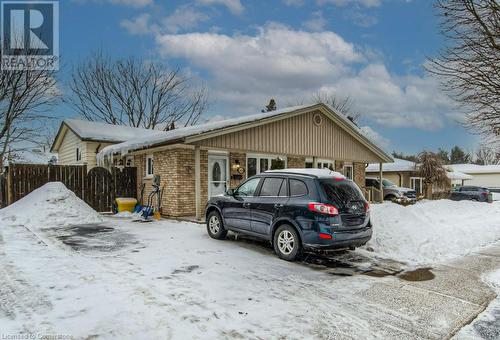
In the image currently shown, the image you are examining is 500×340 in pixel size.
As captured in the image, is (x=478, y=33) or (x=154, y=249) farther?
(x=478, y=33)

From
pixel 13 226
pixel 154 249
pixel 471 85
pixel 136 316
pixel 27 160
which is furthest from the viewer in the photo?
pixel 27 160

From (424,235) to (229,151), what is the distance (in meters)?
7.51

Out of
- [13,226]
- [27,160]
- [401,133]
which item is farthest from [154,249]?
[401,133]

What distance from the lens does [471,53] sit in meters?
8.54

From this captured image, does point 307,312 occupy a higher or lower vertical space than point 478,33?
lower

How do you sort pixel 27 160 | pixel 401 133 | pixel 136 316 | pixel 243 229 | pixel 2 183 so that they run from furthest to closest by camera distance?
pixel 401 133, pixel 27 160, pixel 2 183, pixel 243 229, pixel 136 316

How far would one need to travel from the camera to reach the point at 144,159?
14.8m

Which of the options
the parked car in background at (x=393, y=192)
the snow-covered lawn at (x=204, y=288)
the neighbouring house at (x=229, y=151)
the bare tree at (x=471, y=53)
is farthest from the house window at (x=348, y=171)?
the snow-covered lawn at (x=204, y=288)

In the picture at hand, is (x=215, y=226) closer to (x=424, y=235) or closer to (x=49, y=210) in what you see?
(x=424, y=235)

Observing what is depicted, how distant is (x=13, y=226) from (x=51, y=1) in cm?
1009

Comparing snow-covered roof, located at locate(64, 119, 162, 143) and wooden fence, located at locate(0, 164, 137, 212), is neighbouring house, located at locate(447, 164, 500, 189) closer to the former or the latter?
snow-covered roof, located at locate(64, 119, 162, 143)

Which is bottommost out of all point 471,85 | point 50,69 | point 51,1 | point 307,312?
point 307,312

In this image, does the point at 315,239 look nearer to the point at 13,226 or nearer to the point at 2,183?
the point at 13,226

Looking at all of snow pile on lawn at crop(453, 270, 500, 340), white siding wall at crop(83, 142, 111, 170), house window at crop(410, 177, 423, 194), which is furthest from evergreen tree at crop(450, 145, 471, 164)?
snow pile on lawn at crop(453, 270, 500, 340)
